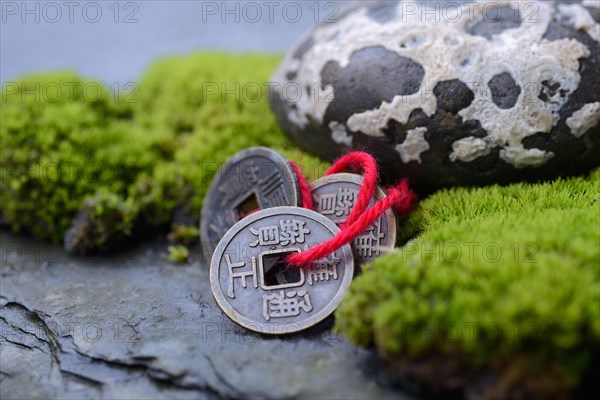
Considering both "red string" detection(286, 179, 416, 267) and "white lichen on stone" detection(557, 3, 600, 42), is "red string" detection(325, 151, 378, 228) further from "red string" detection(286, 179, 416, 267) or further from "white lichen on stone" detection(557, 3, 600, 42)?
"white lichen on stone" detection(557, 3, 600, 42)

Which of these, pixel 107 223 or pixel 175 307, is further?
pixel 107 223

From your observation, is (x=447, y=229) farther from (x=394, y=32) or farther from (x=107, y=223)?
(x=107, y=223)

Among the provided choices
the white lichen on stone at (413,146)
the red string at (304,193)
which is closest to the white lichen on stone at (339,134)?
the white lichen on stone at (413,146)

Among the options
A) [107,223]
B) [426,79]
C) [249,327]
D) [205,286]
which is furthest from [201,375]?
[426,79]

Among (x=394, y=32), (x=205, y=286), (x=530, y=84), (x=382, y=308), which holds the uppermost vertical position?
(x=394, y=32)

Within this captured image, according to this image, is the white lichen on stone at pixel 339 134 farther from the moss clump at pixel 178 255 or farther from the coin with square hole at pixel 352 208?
the moss clump at pixel 178 255

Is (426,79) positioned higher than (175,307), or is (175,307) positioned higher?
(426,79)

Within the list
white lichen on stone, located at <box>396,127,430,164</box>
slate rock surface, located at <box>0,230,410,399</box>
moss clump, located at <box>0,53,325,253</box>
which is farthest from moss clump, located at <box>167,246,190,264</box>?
white lichen on stone, located at <box>396,127,430,164</box>
